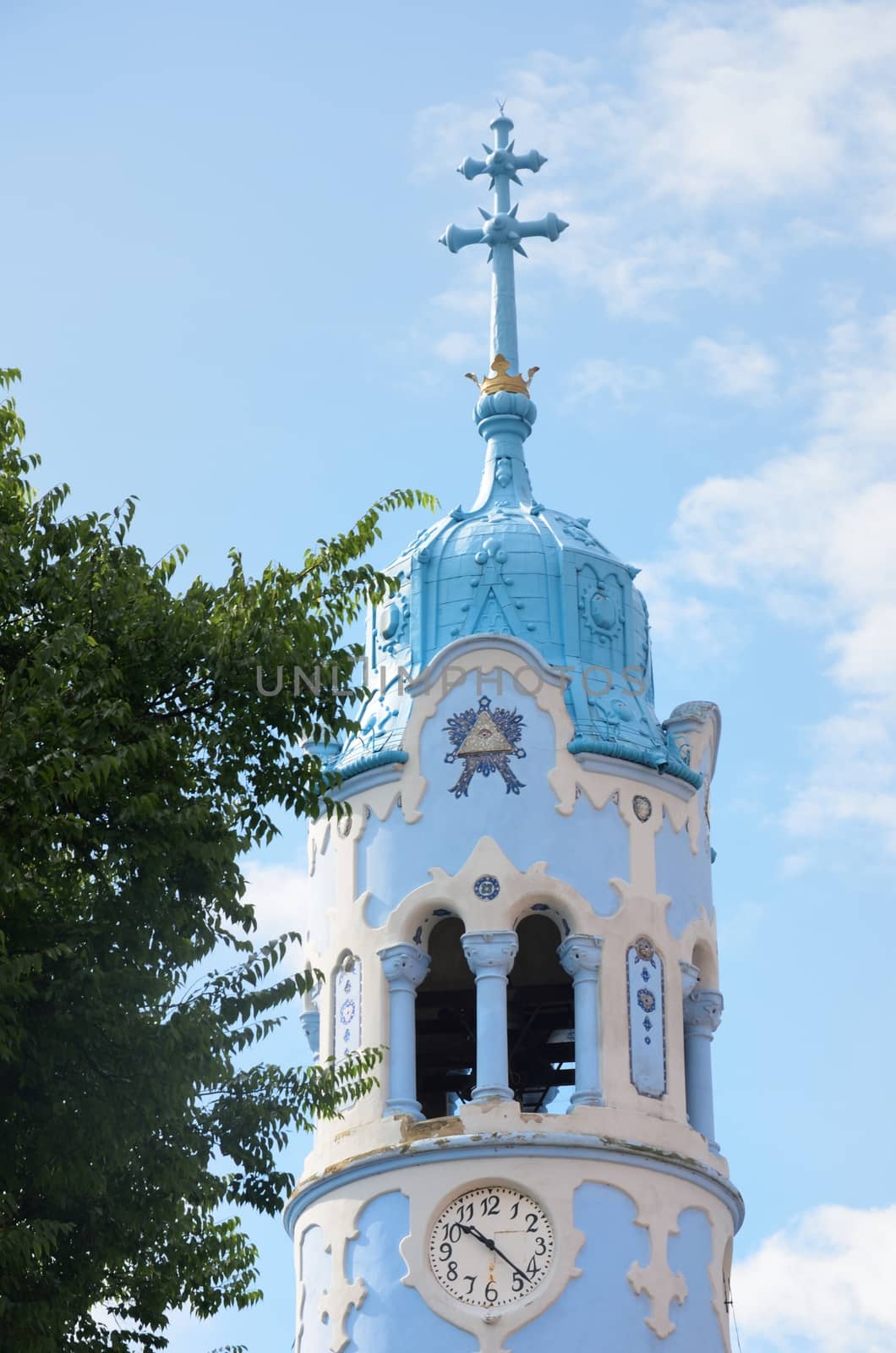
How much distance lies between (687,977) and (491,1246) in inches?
150

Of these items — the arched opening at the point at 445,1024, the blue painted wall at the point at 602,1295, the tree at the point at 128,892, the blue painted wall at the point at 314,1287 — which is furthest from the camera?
the arched opening at the point at 445,1024

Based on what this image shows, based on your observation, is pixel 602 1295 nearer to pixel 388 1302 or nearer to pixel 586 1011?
pixel 388 1302

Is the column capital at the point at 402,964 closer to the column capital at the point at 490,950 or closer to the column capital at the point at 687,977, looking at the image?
the column capital at the point at 490,950

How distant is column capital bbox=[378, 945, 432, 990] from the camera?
96.5 feet

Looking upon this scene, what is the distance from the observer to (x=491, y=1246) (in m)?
27.8

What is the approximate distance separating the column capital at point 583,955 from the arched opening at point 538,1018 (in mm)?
2313

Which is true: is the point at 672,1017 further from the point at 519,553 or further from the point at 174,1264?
the point at 174,1264

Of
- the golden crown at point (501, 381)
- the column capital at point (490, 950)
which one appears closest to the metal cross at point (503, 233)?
the golden crown at point (501, 381)

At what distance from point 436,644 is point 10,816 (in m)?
11.2

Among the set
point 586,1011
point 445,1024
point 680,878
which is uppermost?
point 680,878

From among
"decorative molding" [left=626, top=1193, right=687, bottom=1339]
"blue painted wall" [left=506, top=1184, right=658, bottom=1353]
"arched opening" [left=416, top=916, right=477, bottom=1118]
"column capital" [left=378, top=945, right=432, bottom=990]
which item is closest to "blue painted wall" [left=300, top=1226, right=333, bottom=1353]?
"blue painted wall" [left=506, top=1184, right=658, bottom=1353]

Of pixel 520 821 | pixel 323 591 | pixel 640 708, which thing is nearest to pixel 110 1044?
pixel 323 591

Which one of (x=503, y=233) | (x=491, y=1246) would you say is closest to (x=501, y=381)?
(x=503, y=233)

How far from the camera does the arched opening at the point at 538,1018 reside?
31.8 metres
